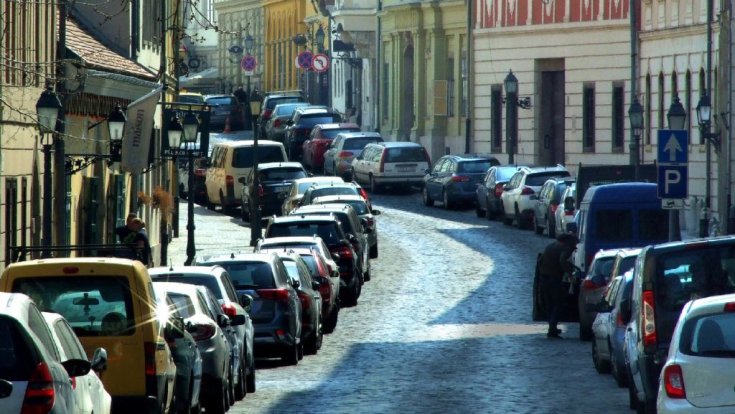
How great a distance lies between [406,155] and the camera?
60219 millimetres

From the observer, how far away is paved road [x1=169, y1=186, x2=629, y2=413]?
20.6 metres

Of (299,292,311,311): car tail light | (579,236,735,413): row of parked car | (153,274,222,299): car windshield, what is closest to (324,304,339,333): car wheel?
(299,292,311,311): car tail light

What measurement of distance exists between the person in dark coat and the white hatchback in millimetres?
14474

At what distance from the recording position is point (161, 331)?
16.4m

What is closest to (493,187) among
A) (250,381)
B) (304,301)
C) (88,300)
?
(304,301)

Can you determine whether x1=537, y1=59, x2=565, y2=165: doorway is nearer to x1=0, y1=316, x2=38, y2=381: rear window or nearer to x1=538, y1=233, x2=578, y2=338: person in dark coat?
x1=538, y1=233, x2=578, y2=338: person in dark coat

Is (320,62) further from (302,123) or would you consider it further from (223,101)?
(223,101)

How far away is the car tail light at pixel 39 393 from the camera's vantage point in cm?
1138

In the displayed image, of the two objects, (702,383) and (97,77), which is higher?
(97,77)

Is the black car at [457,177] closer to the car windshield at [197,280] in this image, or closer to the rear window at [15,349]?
the car windshield at [197,280]

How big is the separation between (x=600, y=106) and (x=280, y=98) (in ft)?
84.9

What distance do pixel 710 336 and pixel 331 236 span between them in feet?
70.1

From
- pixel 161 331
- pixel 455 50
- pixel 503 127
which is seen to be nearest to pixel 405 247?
pixel 503 127

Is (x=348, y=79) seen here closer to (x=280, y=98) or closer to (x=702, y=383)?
(x=280, y=98)
